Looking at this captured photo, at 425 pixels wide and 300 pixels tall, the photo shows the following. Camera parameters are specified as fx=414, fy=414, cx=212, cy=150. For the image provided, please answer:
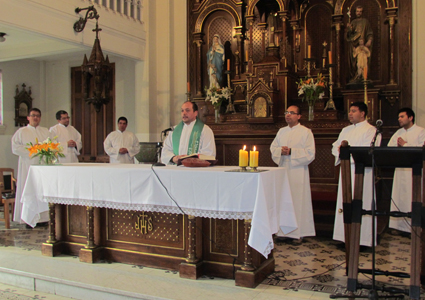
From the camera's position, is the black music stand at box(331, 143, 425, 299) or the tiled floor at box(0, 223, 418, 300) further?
the tiled floor at box(0, 223, 418, 300)

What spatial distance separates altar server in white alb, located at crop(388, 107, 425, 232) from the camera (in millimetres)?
6164

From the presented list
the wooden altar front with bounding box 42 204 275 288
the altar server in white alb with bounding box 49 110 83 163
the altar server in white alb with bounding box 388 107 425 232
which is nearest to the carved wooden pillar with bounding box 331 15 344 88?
the altar server in white alb with bounding box 388 107 425 232

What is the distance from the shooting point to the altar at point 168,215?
391cm

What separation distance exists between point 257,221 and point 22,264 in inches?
114

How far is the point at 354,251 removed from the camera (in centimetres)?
350

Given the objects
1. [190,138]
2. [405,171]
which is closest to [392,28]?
[405,171]

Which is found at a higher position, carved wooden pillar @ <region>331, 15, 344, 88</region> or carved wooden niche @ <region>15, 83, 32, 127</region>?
carved wooden pillar @ <region>331, 15, 344, 88</region>

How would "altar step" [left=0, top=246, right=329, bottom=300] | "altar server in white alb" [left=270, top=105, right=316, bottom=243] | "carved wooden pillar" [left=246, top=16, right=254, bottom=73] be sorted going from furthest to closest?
"carved wooden pillar" [left=246, top=16, right=254, bottom=73] < "altar server in white alb" [left=270, top=105, right=316, bottom=243] < "altar step" [left=0, top=246, right=329, bottom=300]

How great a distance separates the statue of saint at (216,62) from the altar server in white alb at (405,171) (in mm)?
4300

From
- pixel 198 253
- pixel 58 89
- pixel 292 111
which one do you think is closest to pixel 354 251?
pixel 198 253

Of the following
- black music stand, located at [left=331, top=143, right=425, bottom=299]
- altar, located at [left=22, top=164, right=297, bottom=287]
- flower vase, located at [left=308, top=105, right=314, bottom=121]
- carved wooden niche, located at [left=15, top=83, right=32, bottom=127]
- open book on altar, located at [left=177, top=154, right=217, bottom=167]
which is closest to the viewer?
black music stand, located at [left=331, top=143, right=425, bottom=299]

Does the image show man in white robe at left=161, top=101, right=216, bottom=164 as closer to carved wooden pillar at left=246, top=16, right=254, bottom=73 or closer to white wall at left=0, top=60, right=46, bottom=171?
carved wooden pillar at left=246, top=16, right=254, bottom=73

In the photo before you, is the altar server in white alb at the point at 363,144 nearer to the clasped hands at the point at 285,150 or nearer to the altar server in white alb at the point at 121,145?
the clasped hands at the point at 285,150

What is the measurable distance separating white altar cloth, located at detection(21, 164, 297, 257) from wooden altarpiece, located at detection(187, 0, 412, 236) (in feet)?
9.72
